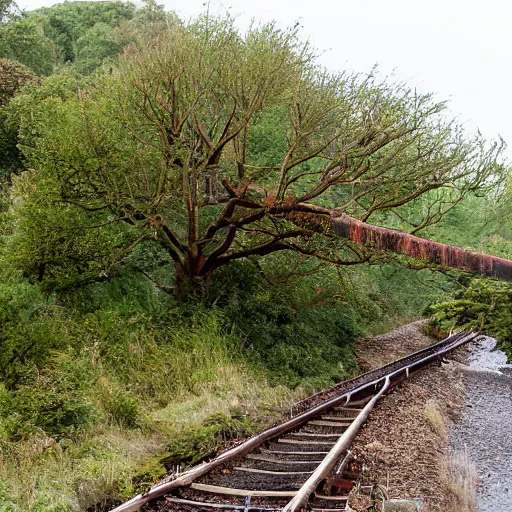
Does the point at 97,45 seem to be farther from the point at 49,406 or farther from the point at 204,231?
the point at 49,406

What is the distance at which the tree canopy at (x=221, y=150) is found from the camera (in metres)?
12.9

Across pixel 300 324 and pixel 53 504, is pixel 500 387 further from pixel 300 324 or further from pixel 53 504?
pixel 53 504

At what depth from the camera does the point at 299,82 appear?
13992mm

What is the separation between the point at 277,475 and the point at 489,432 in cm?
506

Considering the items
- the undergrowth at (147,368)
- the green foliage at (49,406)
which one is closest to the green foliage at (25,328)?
the undergrowth at (147,368)

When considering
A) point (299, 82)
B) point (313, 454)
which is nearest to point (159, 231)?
point (299, 82)

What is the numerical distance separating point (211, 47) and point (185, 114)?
59.6 inches

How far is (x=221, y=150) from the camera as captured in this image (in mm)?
13680

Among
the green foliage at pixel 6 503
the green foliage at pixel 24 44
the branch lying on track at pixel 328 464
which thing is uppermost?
the green foliage at pixel 24 44

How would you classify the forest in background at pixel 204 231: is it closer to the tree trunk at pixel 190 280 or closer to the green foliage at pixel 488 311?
the tree trunk at pixel 190 280

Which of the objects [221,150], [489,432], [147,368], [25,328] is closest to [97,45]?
[221,150]

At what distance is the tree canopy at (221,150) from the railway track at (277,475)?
15.6 ft

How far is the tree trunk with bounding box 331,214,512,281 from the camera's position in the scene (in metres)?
7.23

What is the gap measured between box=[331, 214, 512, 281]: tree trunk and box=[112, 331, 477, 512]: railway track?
2.60m
